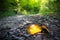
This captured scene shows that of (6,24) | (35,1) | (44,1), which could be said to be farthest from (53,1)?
(6,24)

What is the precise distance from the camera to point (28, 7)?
30.1 ft

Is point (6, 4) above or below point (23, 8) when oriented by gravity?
above

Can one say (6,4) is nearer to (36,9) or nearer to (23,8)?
(23,8)

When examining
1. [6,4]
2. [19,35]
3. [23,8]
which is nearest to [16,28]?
[19,35]

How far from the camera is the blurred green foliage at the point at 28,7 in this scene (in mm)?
7559

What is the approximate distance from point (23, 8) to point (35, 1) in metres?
0.86

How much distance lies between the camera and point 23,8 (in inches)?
354

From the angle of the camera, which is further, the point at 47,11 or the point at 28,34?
the point at 47,11

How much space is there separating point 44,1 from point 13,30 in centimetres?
338

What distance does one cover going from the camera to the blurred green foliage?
24.8 ft

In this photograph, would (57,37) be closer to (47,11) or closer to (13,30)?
(13,30)

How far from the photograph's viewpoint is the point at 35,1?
8.97m

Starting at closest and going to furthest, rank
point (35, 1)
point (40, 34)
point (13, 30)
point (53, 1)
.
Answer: point (40, 34) → point (13, 30) → point (53, 1) → point (35, 1)

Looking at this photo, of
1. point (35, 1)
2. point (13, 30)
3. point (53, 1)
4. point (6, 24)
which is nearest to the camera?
point (13, 30)
